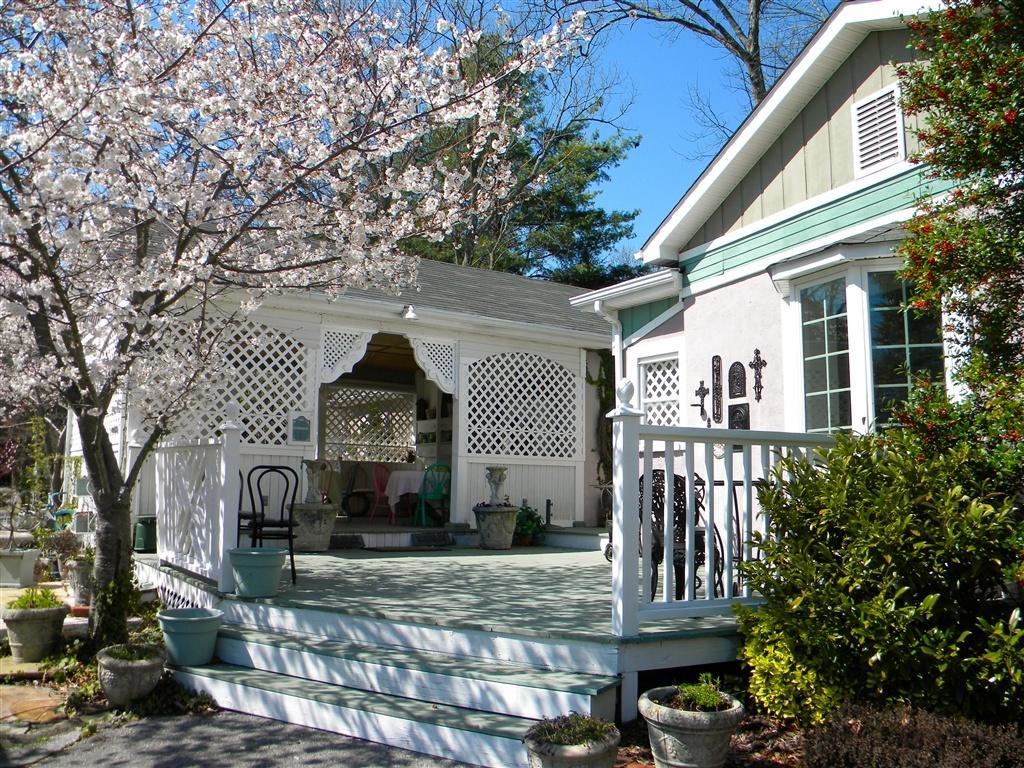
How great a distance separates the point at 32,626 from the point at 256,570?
1.45m

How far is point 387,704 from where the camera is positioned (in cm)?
423

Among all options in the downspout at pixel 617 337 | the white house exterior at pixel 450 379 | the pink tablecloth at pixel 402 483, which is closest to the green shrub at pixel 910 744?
the white house exterior at pixel 450 379

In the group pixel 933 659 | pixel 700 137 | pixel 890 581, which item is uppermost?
pixel 700 137

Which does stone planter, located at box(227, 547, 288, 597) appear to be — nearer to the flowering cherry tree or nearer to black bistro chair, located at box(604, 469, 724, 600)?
the flowering cherry tree

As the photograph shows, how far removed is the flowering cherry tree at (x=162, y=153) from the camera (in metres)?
4.75

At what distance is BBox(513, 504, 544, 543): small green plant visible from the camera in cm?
1000

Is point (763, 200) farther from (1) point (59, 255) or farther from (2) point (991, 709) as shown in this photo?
(1) point (59, 255)

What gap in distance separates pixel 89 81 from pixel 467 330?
6.40 metres

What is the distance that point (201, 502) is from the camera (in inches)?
247

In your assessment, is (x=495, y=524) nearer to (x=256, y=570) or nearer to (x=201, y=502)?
(x=201, y=502)

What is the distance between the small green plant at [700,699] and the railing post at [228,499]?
11.0 feet

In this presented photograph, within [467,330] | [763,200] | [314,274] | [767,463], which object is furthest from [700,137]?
[767,463]

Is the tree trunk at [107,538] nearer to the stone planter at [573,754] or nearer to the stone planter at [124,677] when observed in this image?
the stone planter at [124,677]

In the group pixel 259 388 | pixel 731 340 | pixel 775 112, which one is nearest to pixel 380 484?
pixel 259 388
